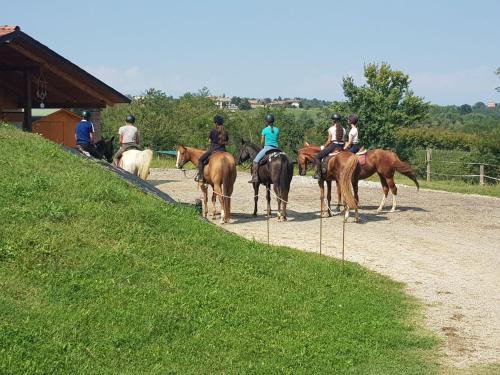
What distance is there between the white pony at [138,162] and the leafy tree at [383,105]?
3505 centimetres

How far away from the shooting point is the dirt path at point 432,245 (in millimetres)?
9273

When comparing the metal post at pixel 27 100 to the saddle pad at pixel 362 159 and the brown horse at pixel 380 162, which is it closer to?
the brown horse at pixel 380 162

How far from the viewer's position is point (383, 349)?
26.2 feet

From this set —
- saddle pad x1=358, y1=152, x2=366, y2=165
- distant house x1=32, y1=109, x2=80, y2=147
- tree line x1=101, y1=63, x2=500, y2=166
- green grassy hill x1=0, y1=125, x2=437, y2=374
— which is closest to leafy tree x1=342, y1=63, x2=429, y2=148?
tree line x1=101, y1=63, x2=500, y2=166

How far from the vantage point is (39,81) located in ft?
60.7

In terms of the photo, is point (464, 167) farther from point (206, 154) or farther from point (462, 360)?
point (462, 360)

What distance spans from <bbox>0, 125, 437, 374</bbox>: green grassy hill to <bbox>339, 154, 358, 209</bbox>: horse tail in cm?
585

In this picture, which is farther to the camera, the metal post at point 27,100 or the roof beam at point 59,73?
the metal post at point 27,100

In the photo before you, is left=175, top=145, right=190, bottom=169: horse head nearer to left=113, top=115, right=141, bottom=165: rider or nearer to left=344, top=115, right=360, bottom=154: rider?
left=113, top=115, right=141, bottom=165: rider

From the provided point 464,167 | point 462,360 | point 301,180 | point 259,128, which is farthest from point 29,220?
point 259,128

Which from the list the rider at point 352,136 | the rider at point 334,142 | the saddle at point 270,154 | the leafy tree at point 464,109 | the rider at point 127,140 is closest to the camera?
the rider at point 127,140

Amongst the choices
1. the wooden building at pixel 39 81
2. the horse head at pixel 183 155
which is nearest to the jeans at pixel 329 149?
the horse head at pixel 183 155

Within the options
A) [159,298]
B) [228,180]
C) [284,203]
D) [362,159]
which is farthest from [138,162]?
[159,298]

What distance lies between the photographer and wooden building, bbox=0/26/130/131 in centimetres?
1631
